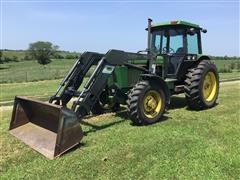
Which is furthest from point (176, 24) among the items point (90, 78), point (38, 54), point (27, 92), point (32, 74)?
point (38, 54)

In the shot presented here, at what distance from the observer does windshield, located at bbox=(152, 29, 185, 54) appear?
396 inches

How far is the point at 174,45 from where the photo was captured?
399 inches

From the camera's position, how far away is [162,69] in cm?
984

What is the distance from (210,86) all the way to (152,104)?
296cm

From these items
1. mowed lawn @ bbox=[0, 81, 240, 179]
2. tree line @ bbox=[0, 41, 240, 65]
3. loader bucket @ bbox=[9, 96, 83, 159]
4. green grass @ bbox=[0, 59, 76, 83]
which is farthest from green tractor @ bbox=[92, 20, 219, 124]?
tree line @ bbox=[0, 41, 240, 65]

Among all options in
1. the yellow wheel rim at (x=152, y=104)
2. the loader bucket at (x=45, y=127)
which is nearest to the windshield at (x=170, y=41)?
the yellow wheel rim at (x=152, y=104)

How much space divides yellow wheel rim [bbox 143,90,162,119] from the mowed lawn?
0.32 metres

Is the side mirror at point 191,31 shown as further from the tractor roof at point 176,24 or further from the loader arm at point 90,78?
the loader arm at point 90,78

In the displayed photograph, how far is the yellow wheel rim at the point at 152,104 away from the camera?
8086 mm

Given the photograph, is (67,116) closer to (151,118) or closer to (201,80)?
(151,118)

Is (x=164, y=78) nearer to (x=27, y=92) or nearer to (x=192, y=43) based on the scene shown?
(x=192, y=43)

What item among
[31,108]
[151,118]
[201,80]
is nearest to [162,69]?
[201,80]

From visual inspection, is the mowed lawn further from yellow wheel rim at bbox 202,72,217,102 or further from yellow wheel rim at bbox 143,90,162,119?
yellow wheel rim at bbox 202,72,217,102

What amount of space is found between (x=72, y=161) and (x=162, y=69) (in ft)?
15.6
